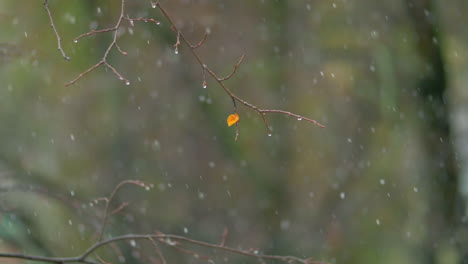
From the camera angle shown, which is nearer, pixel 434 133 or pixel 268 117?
pixel 434 133

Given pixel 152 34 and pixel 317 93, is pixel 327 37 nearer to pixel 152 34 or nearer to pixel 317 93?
pixel 317 93

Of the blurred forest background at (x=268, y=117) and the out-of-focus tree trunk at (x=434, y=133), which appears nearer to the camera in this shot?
the out-of-focus tree trunk at (x=434, y=133)

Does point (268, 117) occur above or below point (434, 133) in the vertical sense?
above

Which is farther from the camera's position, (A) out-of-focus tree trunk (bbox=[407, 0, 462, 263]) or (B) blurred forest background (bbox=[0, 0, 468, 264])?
(B) blurred forest background (bbox=[0, 0, 468, 264])
